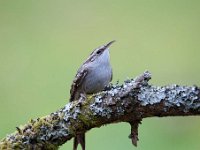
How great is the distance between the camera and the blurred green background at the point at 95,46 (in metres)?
6.27

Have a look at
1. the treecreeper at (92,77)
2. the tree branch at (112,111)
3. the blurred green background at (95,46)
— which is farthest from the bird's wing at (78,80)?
the blurred green background at (95,46)

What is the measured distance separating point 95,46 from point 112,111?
14.7ft

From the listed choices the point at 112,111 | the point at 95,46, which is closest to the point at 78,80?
the point at 112,111

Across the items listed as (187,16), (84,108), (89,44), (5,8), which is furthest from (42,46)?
(84,108)

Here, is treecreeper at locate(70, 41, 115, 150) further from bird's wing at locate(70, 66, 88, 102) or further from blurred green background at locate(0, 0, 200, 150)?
blurred green background at locate(0, 0, 200, 150)

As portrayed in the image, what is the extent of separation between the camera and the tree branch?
3.20 meters

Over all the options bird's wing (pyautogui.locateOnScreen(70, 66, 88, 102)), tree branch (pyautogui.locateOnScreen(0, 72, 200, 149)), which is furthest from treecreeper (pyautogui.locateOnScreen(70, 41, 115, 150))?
tree branch (pyautogui.locateOnScreen(0, 72, 200, 149))

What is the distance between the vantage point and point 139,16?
8.59 m

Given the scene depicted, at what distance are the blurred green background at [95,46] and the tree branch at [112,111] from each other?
225 cm

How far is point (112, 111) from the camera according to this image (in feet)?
10.9

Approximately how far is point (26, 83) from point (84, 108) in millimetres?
4045

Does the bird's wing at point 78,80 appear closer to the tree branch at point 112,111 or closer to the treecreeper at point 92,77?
the treecreeper at point 92,77

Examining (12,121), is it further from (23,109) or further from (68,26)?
(68,26)

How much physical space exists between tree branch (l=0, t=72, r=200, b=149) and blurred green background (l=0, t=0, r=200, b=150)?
2246 mm
